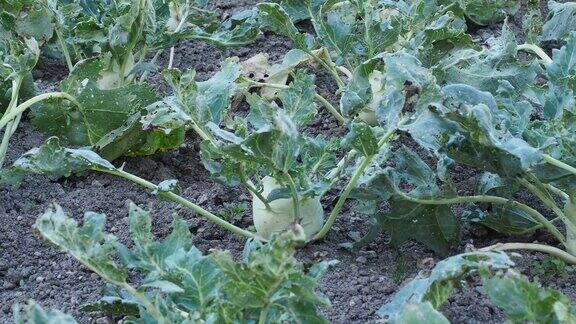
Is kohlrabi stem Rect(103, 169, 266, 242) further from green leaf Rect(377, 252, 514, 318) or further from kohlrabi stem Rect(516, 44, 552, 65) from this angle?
kohlrabi stem Rect(516, 44, 552, 65)

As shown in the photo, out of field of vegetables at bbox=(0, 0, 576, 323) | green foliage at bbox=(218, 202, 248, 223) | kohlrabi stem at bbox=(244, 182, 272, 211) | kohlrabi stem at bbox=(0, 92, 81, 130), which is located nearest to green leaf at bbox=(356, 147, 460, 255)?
field of vegetables at bbox=(0, 0, 576, 323)

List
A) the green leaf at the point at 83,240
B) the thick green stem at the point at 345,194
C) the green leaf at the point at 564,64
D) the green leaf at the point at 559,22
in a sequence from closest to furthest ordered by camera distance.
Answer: the green leaf at the point at 83,240, the thick green stem at the point at 345,194, the green leaf at the point at 564,64, the green leaf at the point at 559,22

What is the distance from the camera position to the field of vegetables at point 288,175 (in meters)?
2.20

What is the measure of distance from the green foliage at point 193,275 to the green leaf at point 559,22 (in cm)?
210

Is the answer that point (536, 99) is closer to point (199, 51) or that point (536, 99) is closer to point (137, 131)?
point (137, 131)

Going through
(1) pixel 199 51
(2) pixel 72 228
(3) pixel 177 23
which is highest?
(2) pixel 72 228

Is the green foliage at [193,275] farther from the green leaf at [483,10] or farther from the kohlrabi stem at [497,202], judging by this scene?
the green leaf at [483,10]

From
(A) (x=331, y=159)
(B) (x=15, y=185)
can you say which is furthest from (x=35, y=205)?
(A) (x=331, y=159)

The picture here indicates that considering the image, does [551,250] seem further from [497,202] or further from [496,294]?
[496,294]

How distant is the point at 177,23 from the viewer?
13.0ft

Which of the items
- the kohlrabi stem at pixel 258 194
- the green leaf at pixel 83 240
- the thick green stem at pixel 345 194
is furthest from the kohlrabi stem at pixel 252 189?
the green leaf at pixel 83 240

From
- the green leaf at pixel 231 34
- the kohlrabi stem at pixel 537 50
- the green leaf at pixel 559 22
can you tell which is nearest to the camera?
the kohlrabi stem at pixel 537 50

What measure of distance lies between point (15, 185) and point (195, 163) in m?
0.69

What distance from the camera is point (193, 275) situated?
222cm
